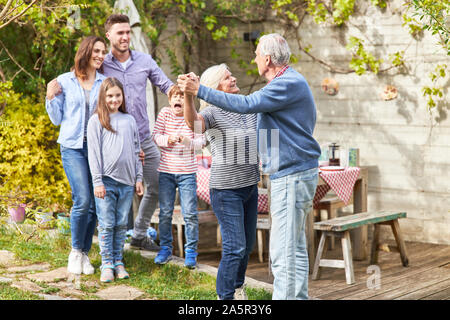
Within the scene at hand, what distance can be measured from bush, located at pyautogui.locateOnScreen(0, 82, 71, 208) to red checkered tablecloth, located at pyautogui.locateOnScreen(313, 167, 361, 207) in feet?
7.64

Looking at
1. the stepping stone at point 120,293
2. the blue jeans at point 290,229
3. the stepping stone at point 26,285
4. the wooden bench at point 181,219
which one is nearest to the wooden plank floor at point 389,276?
the wooden bench at point 181,219

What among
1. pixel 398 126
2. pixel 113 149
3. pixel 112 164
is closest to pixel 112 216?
pixel 112 164

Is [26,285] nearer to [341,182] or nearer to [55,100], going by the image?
[55,100]

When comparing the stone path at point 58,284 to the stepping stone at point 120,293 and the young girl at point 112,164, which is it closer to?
the stepping stone at point 120,293

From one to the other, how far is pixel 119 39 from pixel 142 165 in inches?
38.5

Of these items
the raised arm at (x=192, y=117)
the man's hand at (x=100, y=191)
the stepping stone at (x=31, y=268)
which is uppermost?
the raised arm at (x=192, y=117)

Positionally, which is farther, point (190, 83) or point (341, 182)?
point (341, 182)

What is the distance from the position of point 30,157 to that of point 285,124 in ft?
10.9

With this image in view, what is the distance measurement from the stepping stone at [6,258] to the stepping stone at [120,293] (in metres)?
1.04

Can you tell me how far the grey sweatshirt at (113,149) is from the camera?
4746 mm

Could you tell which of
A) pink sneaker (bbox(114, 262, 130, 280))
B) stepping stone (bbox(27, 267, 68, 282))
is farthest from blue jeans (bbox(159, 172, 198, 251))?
stepping stone (bbox(27, 267, 68, 282))

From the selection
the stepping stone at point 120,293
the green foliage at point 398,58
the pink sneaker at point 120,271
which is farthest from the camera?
the green foliage at point 398,58

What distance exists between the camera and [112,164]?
479 centimetres

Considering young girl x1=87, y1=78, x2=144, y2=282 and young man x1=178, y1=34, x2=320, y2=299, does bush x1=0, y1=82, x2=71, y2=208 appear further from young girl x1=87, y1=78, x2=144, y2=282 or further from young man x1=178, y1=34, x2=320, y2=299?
young man x1=178, y1=34, x2=320, y2=299
